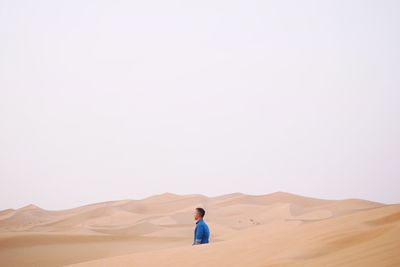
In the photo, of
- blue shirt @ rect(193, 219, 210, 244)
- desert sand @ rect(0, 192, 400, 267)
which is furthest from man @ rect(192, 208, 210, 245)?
desert sand @ rect(0, 192, 400, 267)

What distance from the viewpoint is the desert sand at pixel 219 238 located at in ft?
14.8

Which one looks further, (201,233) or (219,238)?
(219,238)

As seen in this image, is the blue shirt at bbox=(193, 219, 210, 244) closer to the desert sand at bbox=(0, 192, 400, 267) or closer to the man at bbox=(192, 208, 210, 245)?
the man at bbox=(192, 208, 210, 245)

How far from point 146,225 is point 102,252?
587 centimetres

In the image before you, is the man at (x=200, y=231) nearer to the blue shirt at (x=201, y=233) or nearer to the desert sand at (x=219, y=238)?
the blue shirt at (x=201, y=233)

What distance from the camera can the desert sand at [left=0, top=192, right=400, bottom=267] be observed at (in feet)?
14.8

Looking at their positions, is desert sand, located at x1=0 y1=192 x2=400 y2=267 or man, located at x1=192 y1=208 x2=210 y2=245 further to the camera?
man, located at x1=192 y1=208 x2=210 y2=245

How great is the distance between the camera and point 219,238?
1366 cm

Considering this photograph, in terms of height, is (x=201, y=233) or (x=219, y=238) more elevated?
(x=219, y=238)

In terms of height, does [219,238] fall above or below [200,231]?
above

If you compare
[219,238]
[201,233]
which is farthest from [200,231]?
[219,238]

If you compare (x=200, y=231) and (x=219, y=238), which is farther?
(x=219, y=238)

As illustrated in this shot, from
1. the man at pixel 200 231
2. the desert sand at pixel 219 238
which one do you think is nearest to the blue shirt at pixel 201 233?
the man at pixel 200 231

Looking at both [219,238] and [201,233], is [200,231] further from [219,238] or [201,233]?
[219,238]
